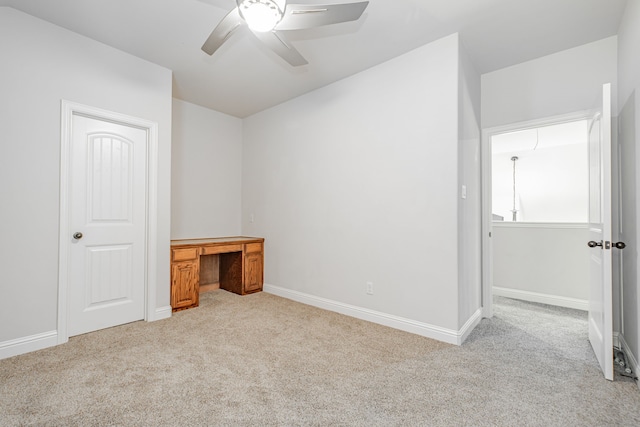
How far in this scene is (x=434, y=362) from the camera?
2.21 meters

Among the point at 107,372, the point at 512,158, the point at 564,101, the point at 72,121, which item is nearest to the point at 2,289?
the point at 107,372

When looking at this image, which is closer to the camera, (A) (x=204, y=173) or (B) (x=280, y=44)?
(B) (x=280, y=44)

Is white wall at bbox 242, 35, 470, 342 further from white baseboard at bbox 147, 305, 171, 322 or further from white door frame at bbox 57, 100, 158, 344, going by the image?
white door frame at bbox 57, 100, 158, 344

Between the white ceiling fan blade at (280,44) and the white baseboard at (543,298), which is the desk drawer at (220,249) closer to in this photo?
the white ceiling fan blade at (280,44)

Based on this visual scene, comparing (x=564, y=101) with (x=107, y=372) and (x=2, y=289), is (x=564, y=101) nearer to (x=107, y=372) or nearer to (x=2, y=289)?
(x=107, y=372)

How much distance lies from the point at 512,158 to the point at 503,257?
6.92 ft

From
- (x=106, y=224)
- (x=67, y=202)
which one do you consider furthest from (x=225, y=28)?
(x=106, y=224)

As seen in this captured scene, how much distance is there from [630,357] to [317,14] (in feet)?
10.3

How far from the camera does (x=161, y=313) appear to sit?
3.13 metres

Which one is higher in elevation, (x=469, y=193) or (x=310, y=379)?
(x=469, y=193)

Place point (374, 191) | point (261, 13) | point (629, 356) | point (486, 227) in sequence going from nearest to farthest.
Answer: point (261, 13) < point (629, 356) < point (374, 191) < point (486, 227)

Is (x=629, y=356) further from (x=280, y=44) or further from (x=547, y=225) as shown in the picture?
(x=280, y=44)

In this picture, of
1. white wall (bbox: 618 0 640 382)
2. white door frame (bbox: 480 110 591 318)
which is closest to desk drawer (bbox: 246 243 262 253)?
white door frame (bbox: 480 110 591 318)

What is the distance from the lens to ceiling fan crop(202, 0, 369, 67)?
155 centimetres
